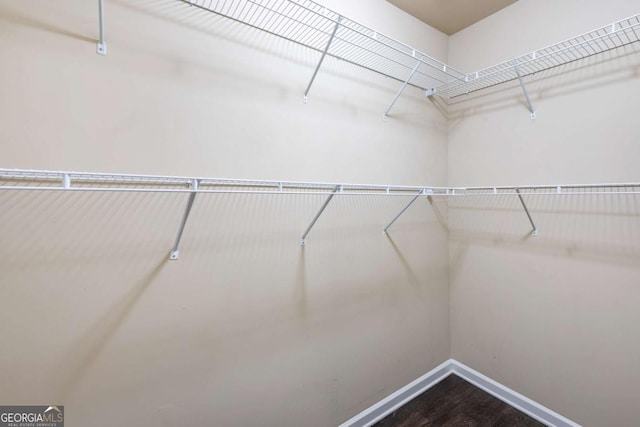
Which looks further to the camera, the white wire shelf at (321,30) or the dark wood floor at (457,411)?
the dark wood floor at (457,411)

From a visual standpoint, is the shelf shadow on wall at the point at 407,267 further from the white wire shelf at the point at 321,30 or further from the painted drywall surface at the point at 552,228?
the white wire shelf at the point at 321,30

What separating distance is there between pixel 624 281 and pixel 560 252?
0.26 m

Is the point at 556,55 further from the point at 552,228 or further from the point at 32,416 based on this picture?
the point at 32,416

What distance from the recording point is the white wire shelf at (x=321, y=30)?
1.11m

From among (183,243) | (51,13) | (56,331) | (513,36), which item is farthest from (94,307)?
(513,36)

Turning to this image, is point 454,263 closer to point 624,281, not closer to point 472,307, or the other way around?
point 472,307

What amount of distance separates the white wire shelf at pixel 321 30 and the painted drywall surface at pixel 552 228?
0.59 metres

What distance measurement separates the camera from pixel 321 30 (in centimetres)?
118

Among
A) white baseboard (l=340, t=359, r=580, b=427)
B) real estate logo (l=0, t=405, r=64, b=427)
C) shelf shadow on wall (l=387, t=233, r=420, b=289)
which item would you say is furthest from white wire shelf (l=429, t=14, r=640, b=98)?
real estate logo (l=0, t=405, r=64, b=427)

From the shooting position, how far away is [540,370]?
5.33 feet

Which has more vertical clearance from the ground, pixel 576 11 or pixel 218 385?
pixel 576 11

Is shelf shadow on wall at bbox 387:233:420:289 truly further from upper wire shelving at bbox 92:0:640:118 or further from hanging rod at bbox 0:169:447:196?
hanging rod at bbox 0:169:447:196

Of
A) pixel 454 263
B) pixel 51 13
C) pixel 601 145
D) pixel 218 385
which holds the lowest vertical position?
pixel 218 385

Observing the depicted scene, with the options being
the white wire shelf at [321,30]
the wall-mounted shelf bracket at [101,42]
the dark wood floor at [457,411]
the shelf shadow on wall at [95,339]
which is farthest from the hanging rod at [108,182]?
the dark wood floor at [457,411]
